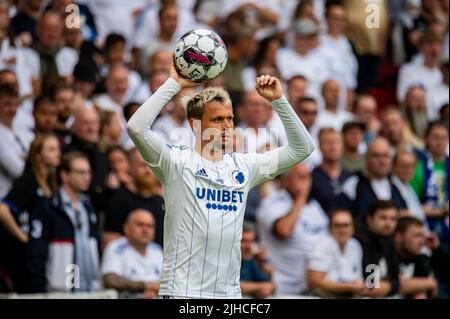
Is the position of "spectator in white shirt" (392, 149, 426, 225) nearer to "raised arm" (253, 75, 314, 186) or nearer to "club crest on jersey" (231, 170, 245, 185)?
"raised arm" (253, 75, 314, 186)

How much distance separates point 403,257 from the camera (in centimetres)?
1231

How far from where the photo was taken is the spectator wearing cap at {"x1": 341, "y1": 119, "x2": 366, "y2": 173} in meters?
13.4

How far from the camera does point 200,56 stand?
23.8 ft

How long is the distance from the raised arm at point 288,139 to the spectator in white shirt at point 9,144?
15.1 ft

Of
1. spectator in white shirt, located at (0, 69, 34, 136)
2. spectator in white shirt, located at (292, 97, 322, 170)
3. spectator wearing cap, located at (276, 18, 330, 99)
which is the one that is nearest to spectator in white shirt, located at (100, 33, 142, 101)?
spectator in white shirt, located at (0, 69, 34, 136)

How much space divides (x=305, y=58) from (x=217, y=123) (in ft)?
26.9

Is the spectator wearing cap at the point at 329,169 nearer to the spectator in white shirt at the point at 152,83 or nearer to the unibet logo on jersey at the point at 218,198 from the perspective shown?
the spectator in white shirt at the point at 152,83

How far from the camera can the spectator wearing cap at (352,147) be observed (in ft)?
44.0

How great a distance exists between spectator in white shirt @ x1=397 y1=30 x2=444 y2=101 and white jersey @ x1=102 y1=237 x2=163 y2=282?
5.92 m

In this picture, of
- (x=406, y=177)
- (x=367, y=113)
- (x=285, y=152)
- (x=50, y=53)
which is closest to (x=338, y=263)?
(x=406, y=177)

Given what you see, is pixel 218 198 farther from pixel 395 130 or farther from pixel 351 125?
pixel 395 130

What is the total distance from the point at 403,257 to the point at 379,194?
2.84ft

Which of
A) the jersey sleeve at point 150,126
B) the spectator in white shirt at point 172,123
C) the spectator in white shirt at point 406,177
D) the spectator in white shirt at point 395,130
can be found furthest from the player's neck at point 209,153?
the spectator in white shirt at point 395,130
